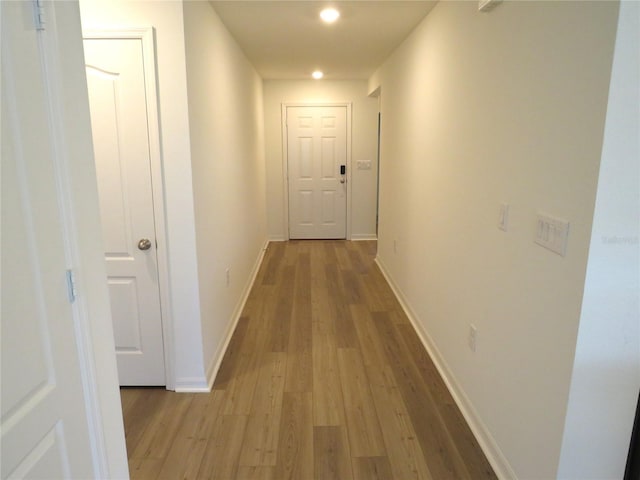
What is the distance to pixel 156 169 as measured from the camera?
2285 millimetres

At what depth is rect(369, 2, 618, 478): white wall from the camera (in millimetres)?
1306

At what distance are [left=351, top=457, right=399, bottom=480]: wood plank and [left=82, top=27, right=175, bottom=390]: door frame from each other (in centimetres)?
124

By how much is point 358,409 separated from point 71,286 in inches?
68.0

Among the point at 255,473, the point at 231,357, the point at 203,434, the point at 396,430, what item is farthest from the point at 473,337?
the point at 231,357

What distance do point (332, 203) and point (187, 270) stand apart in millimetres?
4301

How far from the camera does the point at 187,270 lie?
2418 millimetres

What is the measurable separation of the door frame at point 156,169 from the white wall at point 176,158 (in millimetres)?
23

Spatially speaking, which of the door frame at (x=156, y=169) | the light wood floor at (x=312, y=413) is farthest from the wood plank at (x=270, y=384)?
the door frame at (x=156, y=169)

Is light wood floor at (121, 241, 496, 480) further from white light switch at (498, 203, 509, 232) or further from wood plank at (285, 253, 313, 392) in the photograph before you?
white light switch at (498, 203, 509, 232)

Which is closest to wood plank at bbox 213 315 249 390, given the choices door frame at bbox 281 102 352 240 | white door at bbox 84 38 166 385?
white door at bbox 84 38 166 385

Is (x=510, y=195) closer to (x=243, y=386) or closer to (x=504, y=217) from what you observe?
(x=504, y=217)

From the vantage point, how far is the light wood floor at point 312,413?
194cm

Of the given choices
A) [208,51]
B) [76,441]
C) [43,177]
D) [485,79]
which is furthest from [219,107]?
[76,441]

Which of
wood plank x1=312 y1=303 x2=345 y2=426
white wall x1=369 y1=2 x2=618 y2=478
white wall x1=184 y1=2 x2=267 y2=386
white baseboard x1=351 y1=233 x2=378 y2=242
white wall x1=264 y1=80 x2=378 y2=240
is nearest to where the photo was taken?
white wall x1=369 y1=2 x2=618 y2=478
